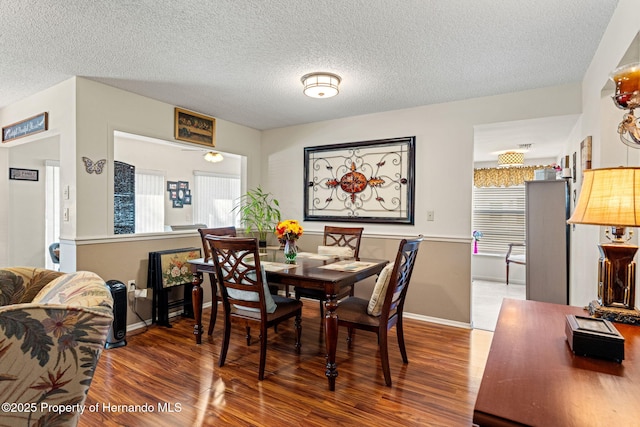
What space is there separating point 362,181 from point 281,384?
8.35 ft

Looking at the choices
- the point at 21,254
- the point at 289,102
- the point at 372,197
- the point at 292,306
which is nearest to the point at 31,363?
the point at 292,306

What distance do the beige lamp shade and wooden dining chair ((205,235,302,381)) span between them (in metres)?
1.75

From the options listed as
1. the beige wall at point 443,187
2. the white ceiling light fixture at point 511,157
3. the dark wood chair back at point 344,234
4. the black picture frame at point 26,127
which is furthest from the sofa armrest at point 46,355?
the white ceiling light fixture at point 511,157

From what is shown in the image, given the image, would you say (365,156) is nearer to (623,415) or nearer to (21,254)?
(623,415)

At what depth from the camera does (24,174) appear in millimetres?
4363

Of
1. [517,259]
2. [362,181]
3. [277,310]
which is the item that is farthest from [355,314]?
[517,259]

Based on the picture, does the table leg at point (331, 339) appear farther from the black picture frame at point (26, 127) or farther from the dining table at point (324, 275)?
the black picture frame at point (26, 127)

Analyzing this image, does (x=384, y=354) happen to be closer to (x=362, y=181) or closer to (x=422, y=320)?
(x=422, y=320)

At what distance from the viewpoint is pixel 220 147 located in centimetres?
436

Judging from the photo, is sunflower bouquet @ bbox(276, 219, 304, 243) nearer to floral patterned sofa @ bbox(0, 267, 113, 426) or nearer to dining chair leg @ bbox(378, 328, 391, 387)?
dining chair leg @ bbox(378, 328, 391, 387)

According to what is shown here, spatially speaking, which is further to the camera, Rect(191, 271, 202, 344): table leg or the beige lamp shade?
Rect(191, 271, 202, 344): table leg

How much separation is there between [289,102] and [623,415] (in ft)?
11.4

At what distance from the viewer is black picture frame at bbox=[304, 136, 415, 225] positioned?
3896 mm

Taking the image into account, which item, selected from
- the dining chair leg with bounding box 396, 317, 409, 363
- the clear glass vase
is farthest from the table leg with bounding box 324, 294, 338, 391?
the clear glass vase
